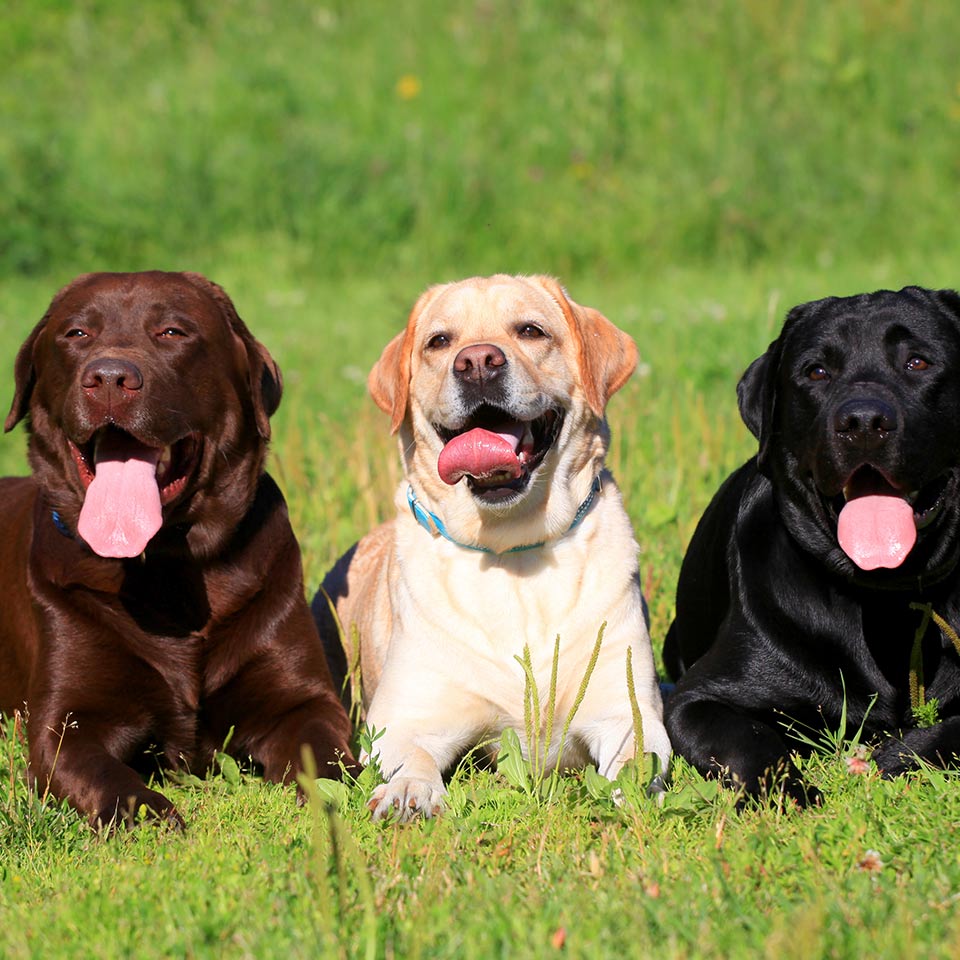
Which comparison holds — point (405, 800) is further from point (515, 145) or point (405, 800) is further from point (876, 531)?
point (515, 145)

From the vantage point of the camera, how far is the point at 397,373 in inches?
176

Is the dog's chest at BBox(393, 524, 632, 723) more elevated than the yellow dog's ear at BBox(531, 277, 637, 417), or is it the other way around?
the yellow dog's ear at BBox(531, 277, 637, 417)

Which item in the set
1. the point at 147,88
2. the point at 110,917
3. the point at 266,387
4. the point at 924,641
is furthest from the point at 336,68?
the point at 110,917

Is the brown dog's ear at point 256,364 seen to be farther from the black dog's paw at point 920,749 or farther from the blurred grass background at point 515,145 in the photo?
the blurred grass background at point 515,145

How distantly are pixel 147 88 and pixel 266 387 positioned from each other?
11.6 metres

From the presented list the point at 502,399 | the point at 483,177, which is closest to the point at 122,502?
the point at 502,399

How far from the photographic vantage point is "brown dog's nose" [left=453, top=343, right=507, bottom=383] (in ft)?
13.2

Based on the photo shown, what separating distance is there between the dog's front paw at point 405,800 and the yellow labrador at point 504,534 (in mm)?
129

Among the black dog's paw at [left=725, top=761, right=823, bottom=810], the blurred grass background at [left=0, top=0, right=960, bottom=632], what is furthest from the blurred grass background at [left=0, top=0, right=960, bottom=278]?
the black dog's paw at [left=725, top=761, right=823, bottom=810]

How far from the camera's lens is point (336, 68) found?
1498cm

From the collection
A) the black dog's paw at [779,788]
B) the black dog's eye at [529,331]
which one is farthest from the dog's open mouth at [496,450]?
the black dog's paw at [779,788]

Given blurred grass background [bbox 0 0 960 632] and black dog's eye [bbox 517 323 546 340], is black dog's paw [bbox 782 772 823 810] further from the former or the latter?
blurred grass background [bbox 0 0 960 632]

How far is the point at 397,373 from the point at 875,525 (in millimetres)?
1594

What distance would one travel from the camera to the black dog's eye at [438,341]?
442cm
